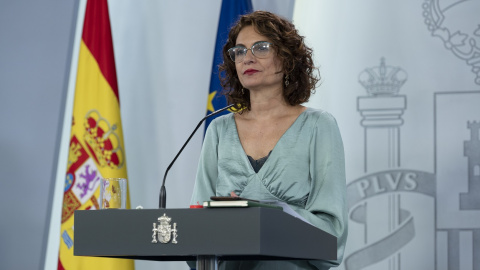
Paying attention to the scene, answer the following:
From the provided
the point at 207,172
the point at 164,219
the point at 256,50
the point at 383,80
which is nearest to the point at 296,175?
the point at 207,172

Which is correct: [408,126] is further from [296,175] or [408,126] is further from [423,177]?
[296,175]

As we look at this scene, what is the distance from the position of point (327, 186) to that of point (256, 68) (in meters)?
0.49

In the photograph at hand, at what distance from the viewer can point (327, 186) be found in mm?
2436

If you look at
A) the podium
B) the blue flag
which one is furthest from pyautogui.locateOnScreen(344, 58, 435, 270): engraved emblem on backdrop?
the podium

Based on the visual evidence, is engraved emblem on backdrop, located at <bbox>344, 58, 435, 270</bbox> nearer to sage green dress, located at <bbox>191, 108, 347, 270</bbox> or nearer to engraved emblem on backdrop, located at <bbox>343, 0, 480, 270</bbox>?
engraved emblem on backdrop, located at <bbox>343, 0, 480, 270</bbox>

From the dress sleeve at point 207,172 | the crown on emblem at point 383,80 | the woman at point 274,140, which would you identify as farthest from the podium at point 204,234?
the crown on emblem at point 383,80

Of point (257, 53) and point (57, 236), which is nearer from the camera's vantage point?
point (257, 53)

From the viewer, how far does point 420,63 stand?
4.33 metres

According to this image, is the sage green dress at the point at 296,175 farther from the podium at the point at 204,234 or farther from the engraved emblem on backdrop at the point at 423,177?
the engraved emblem on backdrop at the point at 423,177

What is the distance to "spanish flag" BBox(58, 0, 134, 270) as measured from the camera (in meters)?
4.36

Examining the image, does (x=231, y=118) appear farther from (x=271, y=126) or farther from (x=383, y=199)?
(x=383, y=199)

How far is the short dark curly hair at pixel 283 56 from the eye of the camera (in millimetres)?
2678

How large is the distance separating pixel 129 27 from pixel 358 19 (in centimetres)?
148

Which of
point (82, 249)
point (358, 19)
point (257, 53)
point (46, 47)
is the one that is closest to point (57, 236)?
point (46, 47)
